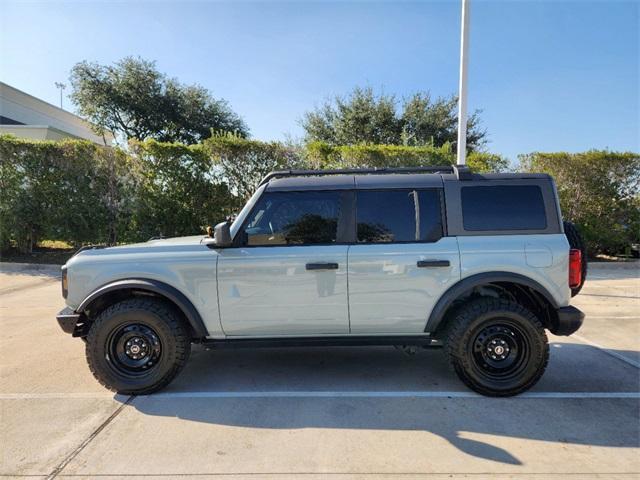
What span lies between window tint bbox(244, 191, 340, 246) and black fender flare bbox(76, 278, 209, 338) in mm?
737

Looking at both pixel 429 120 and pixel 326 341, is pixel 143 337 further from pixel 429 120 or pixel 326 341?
pixel 429 120

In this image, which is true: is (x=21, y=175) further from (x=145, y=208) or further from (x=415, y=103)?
(x=415, y=103)

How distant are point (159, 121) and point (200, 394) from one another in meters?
23.0

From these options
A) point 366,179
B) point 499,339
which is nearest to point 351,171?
point 366,179

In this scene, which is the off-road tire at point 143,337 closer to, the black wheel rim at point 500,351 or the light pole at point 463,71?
the black wheel rim at point 500,351

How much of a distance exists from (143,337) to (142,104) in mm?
22317

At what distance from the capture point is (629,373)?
13.1 feet

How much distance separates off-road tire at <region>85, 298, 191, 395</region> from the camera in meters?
3.49

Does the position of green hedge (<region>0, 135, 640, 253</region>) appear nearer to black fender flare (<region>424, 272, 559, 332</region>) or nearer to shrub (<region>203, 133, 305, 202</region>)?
shrub (<region>203, 133, 305, 202</region>)

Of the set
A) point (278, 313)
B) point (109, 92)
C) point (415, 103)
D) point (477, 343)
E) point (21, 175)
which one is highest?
point (109, 92)

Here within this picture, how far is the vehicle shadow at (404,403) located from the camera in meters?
2.98

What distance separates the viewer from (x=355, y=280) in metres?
3.47

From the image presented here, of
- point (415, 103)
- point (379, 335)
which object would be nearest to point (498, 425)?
point (379, 335)

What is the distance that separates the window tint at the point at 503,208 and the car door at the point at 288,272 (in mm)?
1065
